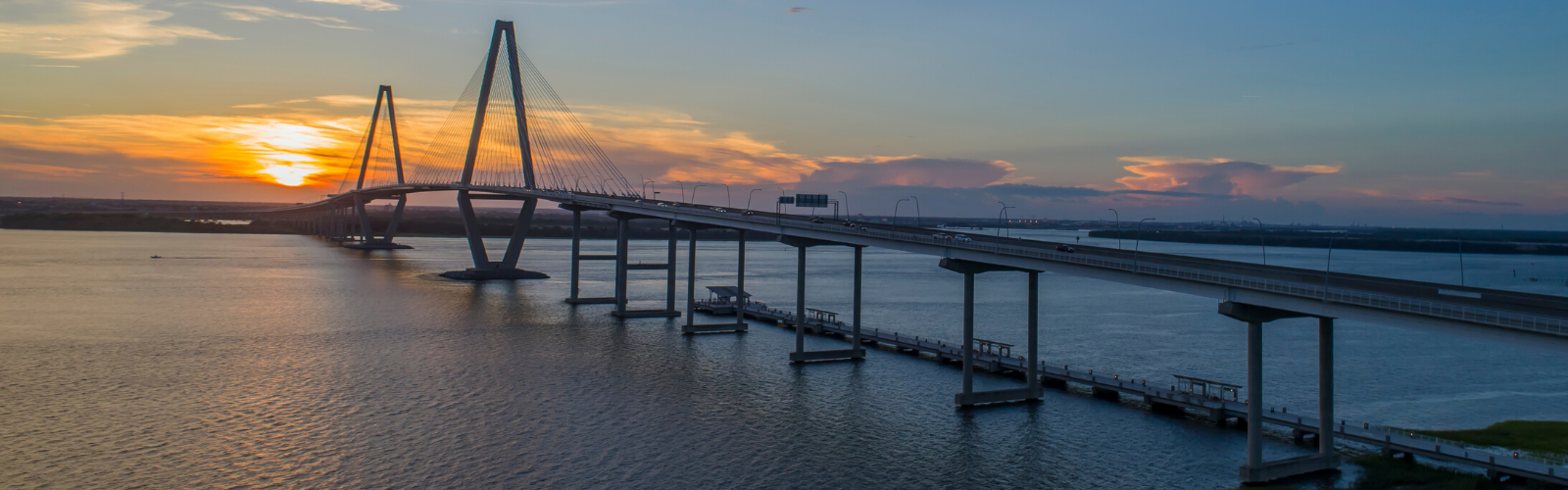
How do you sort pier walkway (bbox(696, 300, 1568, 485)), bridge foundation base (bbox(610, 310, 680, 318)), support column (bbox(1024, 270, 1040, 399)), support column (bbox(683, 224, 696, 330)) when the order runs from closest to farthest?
pier walkway (bbox(696, 300, 1568, 485))
support column (bbox(1024, 270, 1040, 399))
support column (bbox(683, 224, 696, 330))
bridge foundation base (bbox(610, 310, 680, 318))

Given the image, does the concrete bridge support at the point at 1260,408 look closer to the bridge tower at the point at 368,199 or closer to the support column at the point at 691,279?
the support column at the point at 691,279

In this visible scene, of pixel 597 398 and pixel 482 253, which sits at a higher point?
pixel 482 253

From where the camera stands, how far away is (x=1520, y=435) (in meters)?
32.2

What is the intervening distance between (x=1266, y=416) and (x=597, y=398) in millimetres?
25031

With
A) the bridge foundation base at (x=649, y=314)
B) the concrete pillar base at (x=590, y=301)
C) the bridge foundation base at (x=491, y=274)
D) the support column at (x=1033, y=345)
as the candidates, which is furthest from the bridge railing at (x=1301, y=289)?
the bridge foundation base at (x=491, y=274)

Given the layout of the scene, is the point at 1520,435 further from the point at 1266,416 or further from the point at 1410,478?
the point at 1410,478

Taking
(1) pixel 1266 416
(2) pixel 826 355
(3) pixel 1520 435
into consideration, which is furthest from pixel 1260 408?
(2) pixel 826 355

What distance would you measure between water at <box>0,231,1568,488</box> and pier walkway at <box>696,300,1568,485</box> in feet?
3.63

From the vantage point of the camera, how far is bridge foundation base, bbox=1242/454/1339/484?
25453 millimetres

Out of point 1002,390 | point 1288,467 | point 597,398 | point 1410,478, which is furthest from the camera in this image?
point 1002,390

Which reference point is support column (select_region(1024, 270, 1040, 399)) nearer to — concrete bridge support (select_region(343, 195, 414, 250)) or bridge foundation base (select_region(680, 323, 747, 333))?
bridge foundation base (select_region(680, 323, 747, 333))

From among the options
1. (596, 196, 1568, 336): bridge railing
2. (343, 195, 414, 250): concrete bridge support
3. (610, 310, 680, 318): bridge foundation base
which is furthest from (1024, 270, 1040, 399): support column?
(343, 195, 414, 250): concrete bridge support

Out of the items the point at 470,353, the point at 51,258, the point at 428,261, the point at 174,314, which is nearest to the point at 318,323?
the point at 174,314

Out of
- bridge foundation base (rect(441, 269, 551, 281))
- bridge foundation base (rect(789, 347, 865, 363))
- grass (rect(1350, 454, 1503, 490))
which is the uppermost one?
bridge foundation base (rect(441, 269, 551, 281))
